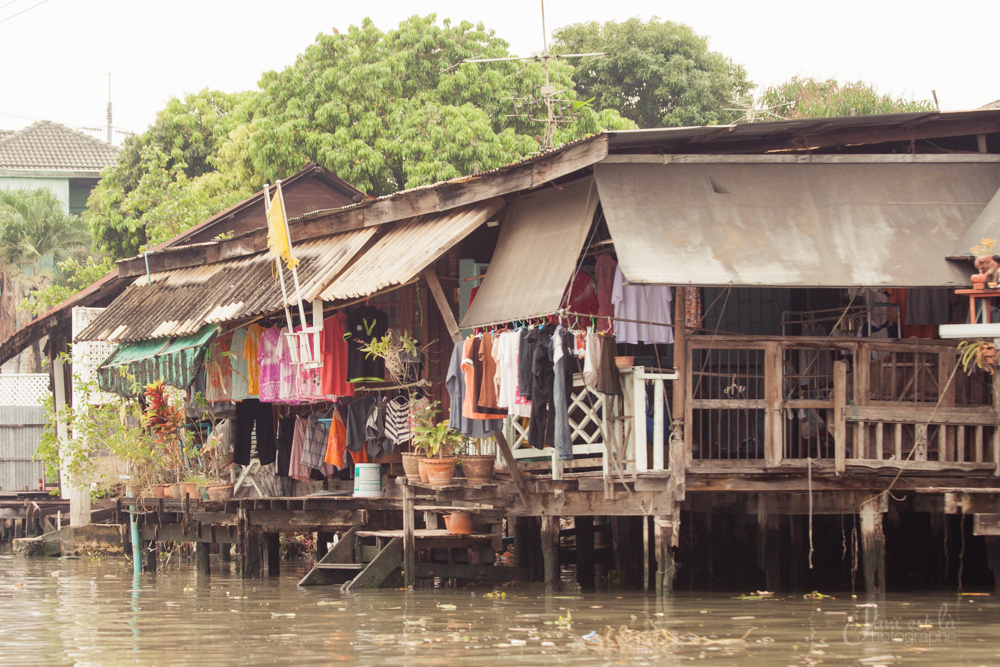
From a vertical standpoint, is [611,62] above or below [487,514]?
above

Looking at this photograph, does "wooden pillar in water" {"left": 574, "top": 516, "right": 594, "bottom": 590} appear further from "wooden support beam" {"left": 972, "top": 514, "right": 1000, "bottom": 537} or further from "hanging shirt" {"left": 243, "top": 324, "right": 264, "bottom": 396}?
"wooden support beam" {"left": 972, "top": 514, "right": 1000, "bottom": 537}

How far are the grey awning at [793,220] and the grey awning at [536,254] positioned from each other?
567mm

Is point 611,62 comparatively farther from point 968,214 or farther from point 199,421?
point 968,214

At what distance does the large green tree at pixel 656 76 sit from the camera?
116 ft

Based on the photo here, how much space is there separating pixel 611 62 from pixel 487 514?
23.7m

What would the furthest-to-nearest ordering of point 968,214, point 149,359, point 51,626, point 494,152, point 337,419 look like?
point 494,152
point 149,359
point 337,419
point 968,214
point 51,626

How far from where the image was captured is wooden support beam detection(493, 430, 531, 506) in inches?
522

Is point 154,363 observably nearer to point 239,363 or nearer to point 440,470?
point 239,363

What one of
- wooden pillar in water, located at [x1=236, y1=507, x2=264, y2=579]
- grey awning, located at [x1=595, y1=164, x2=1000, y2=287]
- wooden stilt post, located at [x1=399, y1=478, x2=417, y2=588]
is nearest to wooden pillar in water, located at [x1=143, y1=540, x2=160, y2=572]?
wooden pillar in water, located at [x1=236, y1=507, x2=264, y2=579]

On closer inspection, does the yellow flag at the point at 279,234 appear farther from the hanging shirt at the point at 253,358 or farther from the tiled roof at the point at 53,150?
the tiled roof at the point at 53,150

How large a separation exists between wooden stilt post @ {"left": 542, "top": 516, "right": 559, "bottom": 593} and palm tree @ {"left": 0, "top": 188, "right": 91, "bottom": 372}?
964 inches

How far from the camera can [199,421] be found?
771 inches

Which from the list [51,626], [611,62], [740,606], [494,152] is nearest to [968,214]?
[740,606]

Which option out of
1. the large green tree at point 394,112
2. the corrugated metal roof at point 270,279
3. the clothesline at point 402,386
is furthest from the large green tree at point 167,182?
the clothesline at point 402,386
